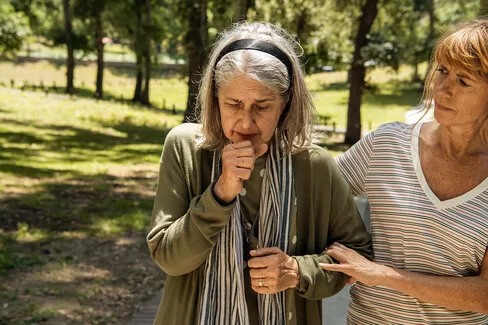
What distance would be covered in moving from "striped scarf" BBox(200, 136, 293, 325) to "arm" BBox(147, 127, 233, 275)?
0.07 metres

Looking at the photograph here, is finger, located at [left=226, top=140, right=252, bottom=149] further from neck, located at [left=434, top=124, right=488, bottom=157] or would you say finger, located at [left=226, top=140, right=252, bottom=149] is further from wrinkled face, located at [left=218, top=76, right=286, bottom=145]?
neck, located at [left=434, top=124, right=488, bottom=157]

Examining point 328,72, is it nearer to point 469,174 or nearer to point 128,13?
point 128,13

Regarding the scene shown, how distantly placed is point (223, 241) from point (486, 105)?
3.08 ft

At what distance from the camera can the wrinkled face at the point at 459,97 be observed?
6.95ft

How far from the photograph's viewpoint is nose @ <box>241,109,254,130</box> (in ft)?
6.29

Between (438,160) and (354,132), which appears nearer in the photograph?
(438,160)

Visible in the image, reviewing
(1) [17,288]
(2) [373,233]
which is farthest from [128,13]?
(2) [373,233]

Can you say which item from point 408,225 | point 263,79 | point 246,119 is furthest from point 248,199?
point 408,225

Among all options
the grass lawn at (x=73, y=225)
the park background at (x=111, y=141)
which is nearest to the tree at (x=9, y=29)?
the park background at (x=111, y=141)

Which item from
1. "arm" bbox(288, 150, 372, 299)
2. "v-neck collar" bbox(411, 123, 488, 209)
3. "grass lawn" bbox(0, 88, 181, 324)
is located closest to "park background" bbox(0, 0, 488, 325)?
"grass lawn" bbox(0, 88, 181, 324)

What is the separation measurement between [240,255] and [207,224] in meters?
0.19

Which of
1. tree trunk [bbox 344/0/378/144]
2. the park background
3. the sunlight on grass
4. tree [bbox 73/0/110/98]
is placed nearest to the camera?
the park background

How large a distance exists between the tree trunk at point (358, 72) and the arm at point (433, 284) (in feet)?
56.2

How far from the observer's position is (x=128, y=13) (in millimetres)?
29828
